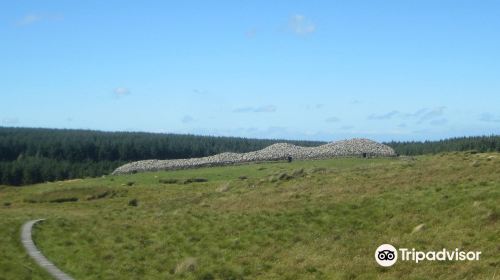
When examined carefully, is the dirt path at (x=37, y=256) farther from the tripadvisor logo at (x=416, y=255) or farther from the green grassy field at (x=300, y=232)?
the tripadvisor logo at (x=416, y=255)

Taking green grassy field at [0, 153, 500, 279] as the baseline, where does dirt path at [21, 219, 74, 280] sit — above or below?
below

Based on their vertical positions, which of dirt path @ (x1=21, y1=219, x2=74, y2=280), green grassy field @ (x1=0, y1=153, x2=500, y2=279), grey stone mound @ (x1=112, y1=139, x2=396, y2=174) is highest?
grey stone mound @ (x1=112, y1=139, x2=396, y2=174)

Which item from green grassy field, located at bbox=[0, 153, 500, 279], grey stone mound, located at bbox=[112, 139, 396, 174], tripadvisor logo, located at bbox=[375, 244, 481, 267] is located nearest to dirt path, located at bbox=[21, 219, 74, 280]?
green grassy field, located at bbox=[0, 153, 500, 279]

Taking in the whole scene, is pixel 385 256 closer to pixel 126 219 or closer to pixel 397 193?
pixel 397 193

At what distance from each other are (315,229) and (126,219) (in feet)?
69.4

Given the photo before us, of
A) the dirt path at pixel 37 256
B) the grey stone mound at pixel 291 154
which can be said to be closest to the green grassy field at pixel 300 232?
the dirt path at pixel 37 256

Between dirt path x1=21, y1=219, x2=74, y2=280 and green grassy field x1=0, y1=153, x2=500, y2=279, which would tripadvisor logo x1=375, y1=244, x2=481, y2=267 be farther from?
dirt path x1=21, y1=219, x2=74, y2=280

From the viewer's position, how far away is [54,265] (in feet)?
97.2

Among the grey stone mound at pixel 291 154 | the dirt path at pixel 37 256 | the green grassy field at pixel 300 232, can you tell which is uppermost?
the grey stone mound at pixel 291 154

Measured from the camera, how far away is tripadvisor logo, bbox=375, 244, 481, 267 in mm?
21641

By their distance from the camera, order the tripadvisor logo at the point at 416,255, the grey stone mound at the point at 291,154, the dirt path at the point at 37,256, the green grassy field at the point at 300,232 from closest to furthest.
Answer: the tripadvisor logo at the point at 416,255 < the green grassy field at the point at 300,232 < the dirt path at the point at 37,256 < the grey stone mound at the point at 291,154

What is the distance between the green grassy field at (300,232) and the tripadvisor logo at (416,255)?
1.20ft

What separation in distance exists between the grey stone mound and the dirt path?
183ft

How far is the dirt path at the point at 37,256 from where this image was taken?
1068 inches
